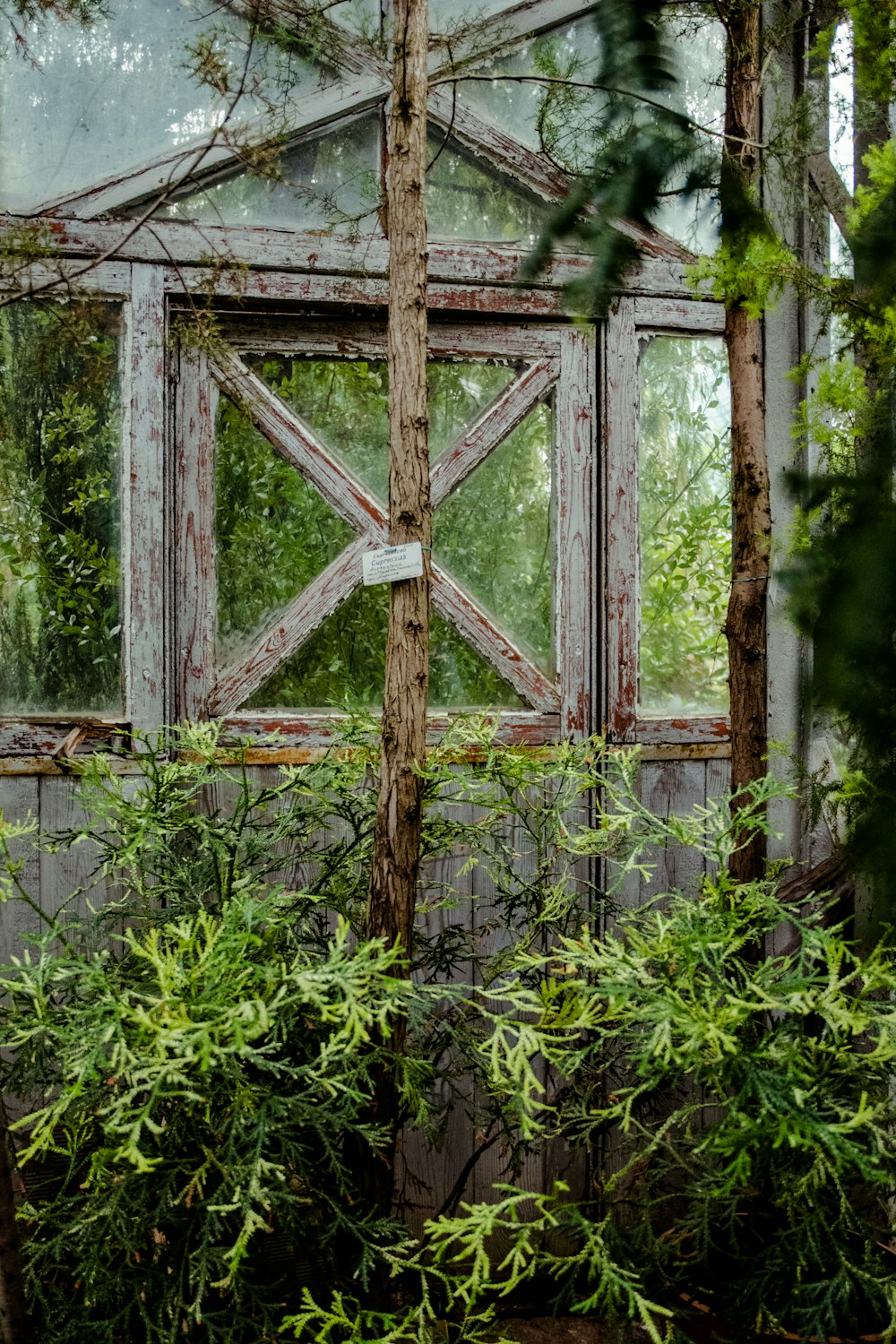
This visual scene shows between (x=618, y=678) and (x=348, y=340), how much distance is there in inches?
52.4

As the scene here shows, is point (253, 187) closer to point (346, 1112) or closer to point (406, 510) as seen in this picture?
point (406, 510)

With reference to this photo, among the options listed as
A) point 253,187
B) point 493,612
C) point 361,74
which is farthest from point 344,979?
point 361,74

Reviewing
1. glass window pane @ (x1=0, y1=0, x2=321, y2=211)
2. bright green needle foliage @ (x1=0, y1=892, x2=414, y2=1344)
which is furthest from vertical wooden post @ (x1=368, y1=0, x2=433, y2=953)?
glass window pane @ (x1=0, y1=0, x2=321, y2=211)

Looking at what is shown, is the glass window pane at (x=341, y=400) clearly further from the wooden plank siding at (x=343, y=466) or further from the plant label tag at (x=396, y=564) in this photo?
the plant label tag at (x=396, y=564)

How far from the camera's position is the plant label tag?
1.92 metres

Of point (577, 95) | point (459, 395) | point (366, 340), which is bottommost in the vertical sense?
point (459, 395)

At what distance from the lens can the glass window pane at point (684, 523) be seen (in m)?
3.15

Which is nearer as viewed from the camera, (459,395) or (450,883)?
(450,883)

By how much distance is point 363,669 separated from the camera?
3.03m

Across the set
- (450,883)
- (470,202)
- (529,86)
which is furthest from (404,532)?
(529,86)

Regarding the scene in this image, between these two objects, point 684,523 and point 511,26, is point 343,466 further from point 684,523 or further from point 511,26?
point 511,26

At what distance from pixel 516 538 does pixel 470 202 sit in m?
1.03

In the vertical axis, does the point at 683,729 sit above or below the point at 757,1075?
above

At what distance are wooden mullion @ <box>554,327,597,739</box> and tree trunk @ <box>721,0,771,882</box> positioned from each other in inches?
24.9
